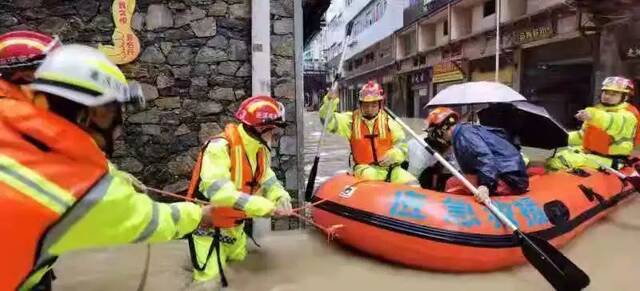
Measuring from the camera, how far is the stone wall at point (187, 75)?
15.4 feet

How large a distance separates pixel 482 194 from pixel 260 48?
243 cm

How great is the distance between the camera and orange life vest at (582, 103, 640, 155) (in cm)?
550

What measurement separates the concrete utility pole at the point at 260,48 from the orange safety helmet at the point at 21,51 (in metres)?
1.85

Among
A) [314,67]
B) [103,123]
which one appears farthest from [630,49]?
[314,67]

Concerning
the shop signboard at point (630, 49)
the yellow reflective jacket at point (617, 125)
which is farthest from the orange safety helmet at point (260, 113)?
the shop signboard at point (630, 49)

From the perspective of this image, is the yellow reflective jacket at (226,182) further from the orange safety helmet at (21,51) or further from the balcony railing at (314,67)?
the balcony railing at (314,67)

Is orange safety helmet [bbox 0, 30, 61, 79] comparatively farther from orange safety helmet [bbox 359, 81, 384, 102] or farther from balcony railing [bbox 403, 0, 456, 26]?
balcony railing [bbox 403, 0, 456, 26]

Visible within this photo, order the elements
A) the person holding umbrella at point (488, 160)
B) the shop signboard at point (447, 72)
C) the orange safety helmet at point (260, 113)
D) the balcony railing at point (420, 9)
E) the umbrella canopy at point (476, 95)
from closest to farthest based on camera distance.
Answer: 1. the orange safety helmet at point (260, 113)
2. the person holding umbrella at point (488, 160)
3. the umbrella canopy at point (476, 95)
4. the shop signboard at point (447, 72)
5. the balcony railing at point (420, 9)

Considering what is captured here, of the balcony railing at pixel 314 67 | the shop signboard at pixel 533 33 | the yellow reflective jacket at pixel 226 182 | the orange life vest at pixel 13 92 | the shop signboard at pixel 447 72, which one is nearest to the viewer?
the orange life vest at pixel 13 92

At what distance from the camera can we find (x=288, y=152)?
16.2 feet

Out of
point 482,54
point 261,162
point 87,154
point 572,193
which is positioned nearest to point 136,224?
point 87,154

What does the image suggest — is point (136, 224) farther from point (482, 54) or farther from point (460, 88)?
point (482, 54)

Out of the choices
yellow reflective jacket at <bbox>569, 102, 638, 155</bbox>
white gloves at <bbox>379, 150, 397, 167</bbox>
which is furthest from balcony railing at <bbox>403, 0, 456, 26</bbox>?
white gloves at <bbox>379, 150, 397, 167</bbox>

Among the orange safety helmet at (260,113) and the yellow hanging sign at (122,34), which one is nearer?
the orange safety helmet at (260,113)
